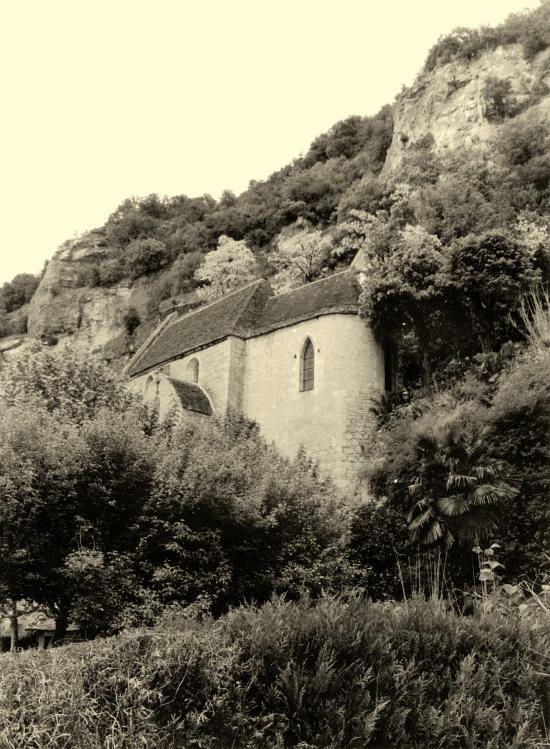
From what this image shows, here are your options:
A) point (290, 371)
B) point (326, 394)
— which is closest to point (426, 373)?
point (326, 394)

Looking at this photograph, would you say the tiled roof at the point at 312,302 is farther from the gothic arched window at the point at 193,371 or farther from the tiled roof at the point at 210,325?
the gothic arched window at the point at 193,371

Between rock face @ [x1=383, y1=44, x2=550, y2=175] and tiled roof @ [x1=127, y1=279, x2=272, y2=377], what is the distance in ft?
71.5

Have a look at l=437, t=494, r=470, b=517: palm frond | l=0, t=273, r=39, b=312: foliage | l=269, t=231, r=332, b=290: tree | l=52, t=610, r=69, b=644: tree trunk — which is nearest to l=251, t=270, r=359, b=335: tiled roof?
l=437, t=494, r=470, b=517: palm frond

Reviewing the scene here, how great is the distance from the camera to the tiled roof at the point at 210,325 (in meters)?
31.9

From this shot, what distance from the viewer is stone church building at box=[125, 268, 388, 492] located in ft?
87.6

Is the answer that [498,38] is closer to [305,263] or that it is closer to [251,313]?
[305,263]

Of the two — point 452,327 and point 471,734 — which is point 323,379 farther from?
point 471,734

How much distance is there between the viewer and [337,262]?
43875 millimetres

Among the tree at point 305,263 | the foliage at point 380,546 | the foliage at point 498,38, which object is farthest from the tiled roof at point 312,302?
the foliage at point 498,38

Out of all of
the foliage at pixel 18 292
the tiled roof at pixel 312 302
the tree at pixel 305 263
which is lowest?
the tiled roof at pixel 312 302

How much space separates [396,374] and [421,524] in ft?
36.2

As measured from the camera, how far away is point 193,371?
107ft

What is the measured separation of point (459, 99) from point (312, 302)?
104 feet

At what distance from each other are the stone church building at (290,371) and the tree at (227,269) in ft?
61.2
